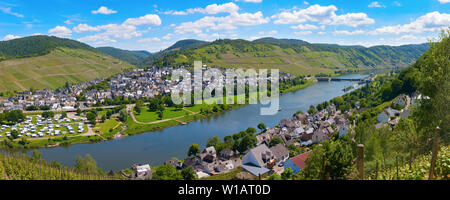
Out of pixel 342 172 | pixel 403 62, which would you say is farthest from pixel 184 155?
pixel 403 62

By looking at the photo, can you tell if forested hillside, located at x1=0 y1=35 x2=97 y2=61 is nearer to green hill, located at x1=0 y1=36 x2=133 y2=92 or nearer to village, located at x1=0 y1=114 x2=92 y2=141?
green hill, located at x1=0 y1=36 x2=133 y2=92

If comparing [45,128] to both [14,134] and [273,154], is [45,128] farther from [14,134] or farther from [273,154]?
[273,154]

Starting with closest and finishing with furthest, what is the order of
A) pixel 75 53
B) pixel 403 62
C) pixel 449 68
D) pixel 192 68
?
pixel 449 68
pixel 192 68
pixel 75 53
pixel 403 62

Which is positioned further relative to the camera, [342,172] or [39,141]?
[39,141]

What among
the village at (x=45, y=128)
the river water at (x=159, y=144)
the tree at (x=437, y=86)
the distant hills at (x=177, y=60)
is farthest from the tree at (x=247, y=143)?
the distant hills at (x=177, y=60)

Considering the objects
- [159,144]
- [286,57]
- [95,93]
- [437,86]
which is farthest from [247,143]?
[286,57]
